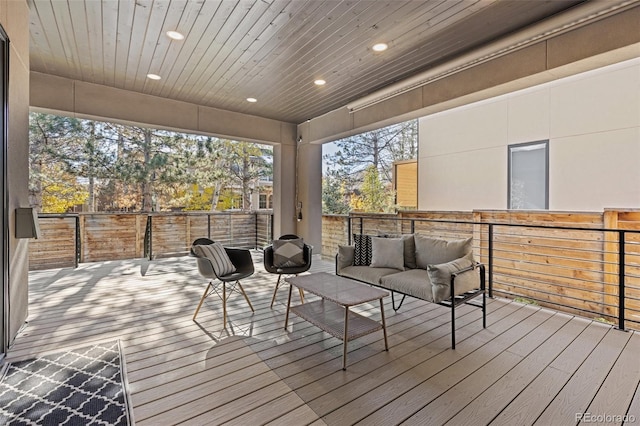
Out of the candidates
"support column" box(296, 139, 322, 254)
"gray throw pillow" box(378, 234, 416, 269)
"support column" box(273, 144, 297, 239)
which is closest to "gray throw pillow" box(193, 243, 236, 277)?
"gray throw pillow" box(378, 234, 416, 269)

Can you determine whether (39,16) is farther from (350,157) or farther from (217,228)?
(350,157)

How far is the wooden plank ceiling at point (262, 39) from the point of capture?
105 inches

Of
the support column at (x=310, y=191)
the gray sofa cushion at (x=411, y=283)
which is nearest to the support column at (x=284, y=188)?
the support column at (x=310, y=191)

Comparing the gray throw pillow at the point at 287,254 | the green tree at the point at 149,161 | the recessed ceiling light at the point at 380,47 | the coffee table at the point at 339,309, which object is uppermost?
the recessed ceiling light at the point at 380,47

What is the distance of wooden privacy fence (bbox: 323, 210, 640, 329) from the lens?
13.2ft

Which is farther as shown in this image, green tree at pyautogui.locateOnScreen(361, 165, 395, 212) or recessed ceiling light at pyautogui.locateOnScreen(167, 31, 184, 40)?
green tree at pyautogui.locateOnScreen(361, 165, 395, 212)

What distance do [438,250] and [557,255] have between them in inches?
107

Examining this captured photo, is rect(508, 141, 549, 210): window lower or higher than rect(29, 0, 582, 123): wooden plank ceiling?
lower

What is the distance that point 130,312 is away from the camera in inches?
134

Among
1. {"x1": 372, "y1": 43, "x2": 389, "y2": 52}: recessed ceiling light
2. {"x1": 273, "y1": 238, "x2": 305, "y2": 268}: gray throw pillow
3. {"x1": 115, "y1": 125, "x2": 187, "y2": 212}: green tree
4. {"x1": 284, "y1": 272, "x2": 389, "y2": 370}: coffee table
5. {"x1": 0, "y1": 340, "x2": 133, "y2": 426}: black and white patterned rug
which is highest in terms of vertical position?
{"x1": 372, "y1": 43, "x2": 389, "y2": 52}: recessed ceiling light

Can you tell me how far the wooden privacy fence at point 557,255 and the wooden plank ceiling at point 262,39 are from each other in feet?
7.02

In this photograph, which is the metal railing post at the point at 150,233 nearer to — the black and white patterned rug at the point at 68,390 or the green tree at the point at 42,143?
the green tree at the point at 42,143

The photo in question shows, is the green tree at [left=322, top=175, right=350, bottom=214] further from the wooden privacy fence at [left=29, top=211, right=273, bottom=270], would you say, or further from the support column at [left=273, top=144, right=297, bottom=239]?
the support column at [left=273, top=144, right=297, bottom=239]

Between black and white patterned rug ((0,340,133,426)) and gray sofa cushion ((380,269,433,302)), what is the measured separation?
7.63 feet
